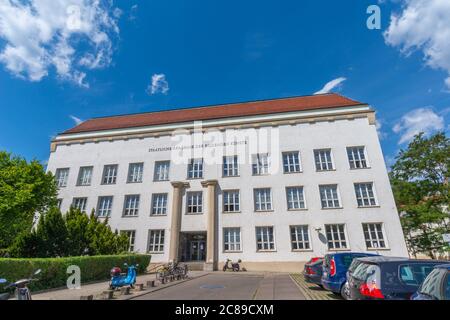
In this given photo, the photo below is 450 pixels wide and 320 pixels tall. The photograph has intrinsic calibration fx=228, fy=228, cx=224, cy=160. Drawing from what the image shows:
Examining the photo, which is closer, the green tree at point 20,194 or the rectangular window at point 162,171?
the green tree at point 20,194

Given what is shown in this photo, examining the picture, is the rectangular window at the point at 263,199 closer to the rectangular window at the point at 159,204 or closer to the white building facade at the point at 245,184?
the white building facade at the point at 245,184

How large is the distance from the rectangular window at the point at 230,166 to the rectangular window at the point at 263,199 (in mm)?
2954

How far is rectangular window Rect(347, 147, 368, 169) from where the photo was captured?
877 inches

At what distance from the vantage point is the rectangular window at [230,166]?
79.0ft

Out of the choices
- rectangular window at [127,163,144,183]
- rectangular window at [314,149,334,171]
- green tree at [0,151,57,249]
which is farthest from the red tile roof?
green tree at [0,151,57,249]

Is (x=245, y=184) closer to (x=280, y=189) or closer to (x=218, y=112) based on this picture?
(x=280, y=189)

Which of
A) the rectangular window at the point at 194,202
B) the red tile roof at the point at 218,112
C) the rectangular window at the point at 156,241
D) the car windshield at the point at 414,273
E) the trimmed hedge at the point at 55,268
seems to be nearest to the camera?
the car windshield at the point at 414,273

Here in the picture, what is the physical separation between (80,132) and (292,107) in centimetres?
2682

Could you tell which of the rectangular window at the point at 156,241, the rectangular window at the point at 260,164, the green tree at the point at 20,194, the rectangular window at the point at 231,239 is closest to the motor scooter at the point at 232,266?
the rectangular window at the point at 231,239

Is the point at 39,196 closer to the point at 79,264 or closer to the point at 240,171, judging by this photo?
the point at 79,264

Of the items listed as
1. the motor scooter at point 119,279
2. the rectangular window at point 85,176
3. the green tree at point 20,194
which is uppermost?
the rectangular window at point 85,176

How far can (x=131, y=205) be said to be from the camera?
2467cm

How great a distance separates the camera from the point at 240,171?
2384cm
